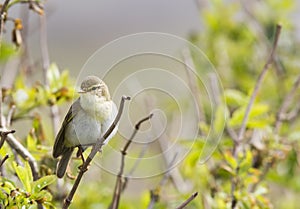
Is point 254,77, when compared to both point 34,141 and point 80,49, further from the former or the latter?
point 80,49

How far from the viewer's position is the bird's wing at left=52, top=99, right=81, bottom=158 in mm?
1126

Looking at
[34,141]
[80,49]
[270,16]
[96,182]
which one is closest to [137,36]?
[34,141]

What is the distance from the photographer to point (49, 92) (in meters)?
1.61

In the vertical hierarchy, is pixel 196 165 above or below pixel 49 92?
below

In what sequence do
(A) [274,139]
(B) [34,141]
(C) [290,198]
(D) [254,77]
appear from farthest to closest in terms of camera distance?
(D) [254,77] → (C) [290,198] → (A) [274,139] → (B) [34,141]

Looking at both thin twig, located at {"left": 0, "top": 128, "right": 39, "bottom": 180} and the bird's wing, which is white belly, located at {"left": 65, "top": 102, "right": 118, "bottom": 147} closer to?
A: the bird's wing

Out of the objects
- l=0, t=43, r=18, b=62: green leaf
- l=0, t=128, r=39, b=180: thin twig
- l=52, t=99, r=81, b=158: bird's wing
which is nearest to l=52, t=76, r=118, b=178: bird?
l=52, t=99, r=81, b=158: bird's wing

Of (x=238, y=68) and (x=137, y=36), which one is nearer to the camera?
(x=137, y=36)

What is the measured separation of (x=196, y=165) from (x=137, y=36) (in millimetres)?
745

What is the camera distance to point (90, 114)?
43.2 inches

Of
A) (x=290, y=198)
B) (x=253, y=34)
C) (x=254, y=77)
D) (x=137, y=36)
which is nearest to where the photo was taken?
(x=137, y=36)

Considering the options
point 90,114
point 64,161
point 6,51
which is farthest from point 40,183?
point 6,51

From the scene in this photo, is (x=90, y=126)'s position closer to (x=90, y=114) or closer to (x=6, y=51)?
(x=90, y=114)

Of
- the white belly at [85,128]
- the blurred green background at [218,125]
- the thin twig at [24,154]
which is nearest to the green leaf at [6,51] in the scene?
the blurred green background at [218,125]
